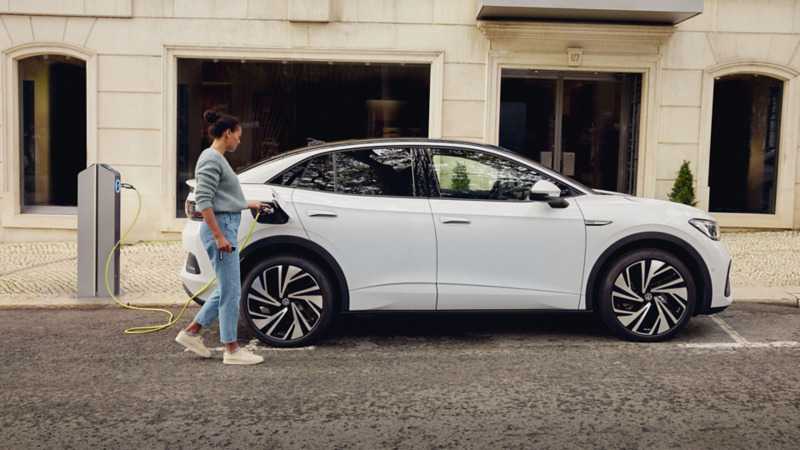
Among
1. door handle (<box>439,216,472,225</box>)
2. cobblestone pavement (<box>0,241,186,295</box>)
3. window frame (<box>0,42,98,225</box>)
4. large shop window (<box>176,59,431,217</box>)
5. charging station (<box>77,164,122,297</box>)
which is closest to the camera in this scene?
door handle (<box>439,216,472,225</box>)

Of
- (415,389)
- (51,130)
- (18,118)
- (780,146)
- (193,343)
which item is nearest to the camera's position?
(415,389)

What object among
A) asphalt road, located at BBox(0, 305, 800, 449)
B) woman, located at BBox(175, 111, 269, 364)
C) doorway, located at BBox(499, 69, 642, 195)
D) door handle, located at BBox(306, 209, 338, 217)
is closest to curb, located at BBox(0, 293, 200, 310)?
asphalt road, located at BBox(0, 305, 800, 449)

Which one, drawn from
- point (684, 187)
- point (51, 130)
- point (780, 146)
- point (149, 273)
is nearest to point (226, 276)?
point (149, 273)

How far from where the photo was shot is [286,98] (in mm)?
12562

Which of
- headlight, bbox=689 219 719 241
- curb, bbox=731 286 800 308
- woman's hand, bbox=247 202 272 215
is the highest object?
woman's hand, bbox=247 202 272 215

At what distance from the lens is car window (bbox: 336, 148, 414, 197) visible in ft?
19.0

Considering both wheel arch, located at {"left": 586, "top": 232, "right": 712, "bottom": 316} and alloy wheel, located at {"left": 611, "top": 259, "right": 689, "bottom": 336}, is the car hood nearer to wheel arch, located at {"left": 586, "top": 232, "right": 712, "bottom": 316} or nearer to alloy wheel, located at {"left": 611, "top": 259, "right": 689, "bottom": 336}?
wheel arch, located at {"left": 586, "top": 232, "right": 712, "bottom": 316}

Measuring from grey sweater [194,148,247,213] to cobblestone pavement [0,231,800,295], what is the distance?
10.4ft

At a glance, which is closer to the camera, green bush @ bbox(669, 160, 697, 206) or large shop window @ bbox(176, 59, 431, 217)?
green bush @ bbox(669, 160, 697, 206)

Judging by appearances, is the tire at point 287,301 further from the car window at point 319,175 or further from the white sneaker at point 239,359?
the car window at point 319,175

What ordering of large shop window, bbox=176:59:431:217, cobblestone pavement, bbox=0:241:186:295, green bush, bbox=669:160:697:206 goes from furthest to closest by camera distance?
large shop window, bbox=176:59:431:217, green bush, bbox=669:160:697:206, cobblestone pavement, bbox=0:241:186:295

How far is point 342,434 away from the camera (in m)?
3.89

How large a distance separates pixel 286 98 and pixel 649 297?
325 inches

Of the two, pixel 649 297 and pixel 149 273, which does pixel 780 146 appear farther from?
pixel 149 273
